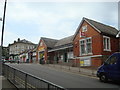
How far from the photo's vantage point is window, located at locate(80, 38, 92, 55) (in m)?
24.7

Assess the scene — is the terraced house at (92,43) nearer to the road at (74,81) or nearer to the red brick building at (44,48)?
the road at (74,81)

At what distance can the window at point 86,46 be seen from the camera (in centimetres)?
2471

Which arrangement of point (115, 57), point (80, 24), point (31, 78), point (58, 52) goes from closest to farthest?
point (31, 78) < point (115, 57) < point (80, 24) < point (58, 52)

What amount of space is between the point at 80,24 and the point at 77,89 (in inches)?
782

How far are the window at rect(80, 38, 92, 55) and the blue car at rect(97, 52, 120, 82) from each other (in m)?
13.2

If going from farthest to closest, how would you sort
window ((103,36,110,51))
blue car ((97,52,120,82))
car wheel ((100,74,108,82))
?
window ((103,36,110,51)), car wheel ((100,74,108,82)), blue car ((97,52,120,82))

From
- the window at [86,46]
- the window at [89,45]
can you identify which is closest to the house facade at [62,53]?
the window at [86,46]

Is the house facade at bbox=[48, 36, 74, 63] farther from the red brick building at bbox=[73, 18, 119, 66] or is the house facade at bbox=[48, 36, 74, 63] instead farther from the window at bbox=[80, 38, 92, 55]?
the window at bbox=[80, 38, 92, 55]

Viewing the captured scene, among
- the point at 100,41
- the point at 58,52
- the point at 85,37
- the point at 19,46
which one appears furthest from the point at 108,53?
the point at 19,46

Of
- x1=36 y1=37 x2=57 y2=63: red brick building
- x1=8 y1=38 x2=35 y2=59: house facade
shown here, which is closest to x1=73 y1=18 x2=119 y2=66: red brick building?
x1=36 y1=37 x2=57 y2=63: red brick building

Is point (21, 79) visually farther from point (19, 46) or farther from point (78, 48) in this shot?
point (19, 46)

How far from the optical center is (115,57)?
10.9 meters

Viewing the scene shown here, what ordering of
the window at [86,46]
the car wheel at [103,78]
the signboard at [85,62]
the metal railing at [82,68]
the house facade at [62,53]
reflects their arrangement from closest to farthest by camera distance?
the car wheel at [103,78] < the metal railing at [82,68] < the signboard at [85,62] < the window at [86,46] < the house facade at [62,53]

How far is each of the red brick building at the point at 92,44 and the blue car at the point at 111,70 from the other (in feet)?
36.2
